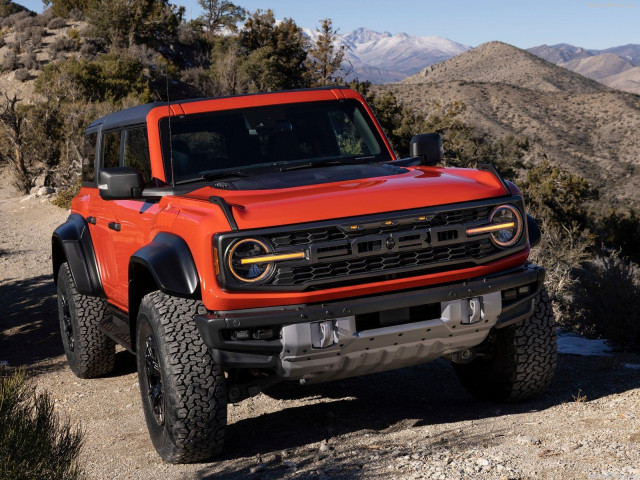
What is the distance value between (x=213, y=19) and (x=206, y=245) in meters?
49.8

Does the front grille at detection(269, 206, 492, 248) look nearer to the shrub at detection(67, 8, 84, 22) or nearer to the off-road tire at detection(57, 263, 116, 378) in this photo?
the off-road tire at detection(57, 263, 116, 378)

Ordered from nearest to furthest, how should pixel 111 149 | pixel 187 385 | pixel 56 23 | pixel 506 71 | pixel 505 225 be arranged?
1. pixel 187 385
2. pixel 505 225
3. pixel 111 149
4. pixel 56 23
5. pixel 506 71

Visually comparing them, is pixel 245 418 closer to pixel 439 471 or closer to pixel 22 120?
pixel 439 471

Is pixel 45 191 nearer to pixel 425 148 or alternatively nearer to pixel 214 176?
pixel 214 176

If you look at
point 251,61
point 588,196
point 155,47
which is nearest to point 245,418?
point 588,196

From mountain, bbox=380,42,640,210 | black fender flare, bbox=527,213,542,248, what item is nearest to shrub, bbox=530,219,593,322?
black fender flare, bbox=527,213,542,248

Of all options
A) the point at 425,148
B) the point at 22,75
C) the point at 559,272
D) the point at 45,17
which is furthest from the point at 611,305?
the point at 45,17

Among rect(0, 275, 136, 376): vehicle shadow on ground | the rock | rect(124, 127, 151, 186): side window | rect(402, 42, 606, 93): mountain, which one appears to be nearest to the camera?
rect(124, 127, 151, 186): side window

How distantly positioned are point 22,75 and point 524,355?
1584 inches

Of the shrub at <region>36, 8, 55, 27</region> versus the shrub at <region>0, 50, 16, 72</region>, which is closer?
the shrub at <region>0, 50, 16, 72</region>

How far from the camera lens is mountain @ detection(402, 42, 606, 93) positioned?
310 ft

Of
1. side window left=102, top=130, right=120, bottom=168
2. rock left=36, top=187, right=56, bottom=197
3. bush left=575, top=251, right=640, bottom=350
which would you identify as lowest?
rock left=36, top=187, right=56, bottom=197

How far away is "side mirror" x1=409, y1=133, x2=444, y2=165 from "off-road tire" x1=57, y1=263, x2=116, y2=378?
2.76 metres

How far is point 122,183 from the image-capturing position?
4699 millimetres
